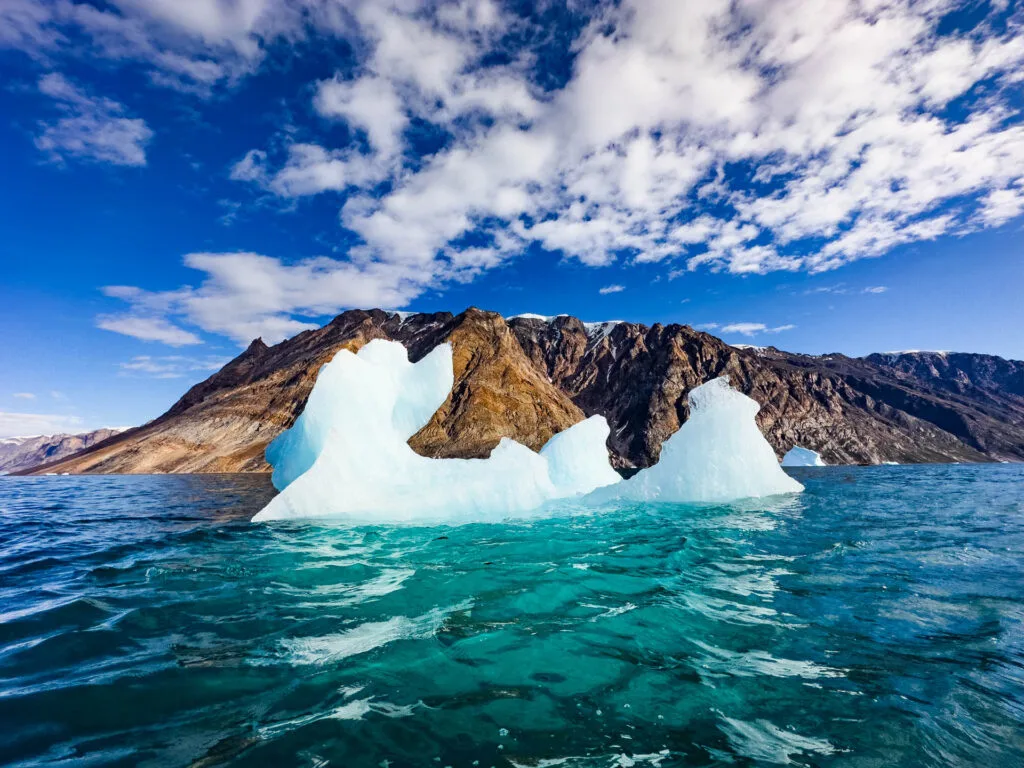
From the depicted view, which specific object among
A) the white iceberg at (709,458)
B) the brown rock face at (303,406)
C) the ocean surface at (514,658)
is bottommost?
the ocean surface at (514,658)

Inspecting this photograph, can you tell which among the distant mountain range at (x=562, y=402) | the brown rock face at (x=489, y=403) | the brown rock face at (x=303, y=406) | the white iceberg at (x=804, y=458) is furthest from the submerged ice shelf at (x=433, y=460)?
the white iceberg at (x=804, y=458)

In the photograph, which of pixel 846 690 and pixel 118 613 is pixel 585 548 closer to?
pixel 846 690

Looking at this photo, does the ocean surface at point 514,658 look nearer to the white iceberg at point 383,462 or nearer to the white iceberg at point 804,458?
the white iceberg at point 383,462

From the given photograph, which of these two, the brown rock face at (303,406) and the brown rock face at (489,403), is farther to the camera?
the brown rock face at (303,406)

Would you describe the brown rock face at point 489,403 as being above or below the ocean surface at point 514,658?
above

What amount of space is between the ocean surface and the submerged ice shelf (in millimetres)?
6100

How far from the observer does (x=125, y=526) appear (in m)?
15.5

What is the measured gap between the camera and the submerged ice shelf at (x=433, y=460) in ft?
54.6

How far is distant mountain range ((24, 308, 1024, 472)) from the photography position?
104 m

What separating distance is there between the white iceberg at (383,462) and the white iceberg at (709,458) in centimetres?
456

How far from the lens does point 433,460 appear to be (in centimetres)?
1912

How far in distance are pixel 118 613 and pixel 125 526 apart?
39.8 ft

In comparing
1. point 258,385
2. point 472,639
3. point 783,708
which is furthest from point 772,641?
point 258,385

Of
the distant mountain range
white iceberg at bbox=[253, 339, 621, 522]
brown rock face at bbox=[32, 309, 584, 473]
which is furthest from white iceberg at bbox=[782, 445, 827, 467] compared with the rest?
white iceberg at bbox=[253, 339, 621, 522]
